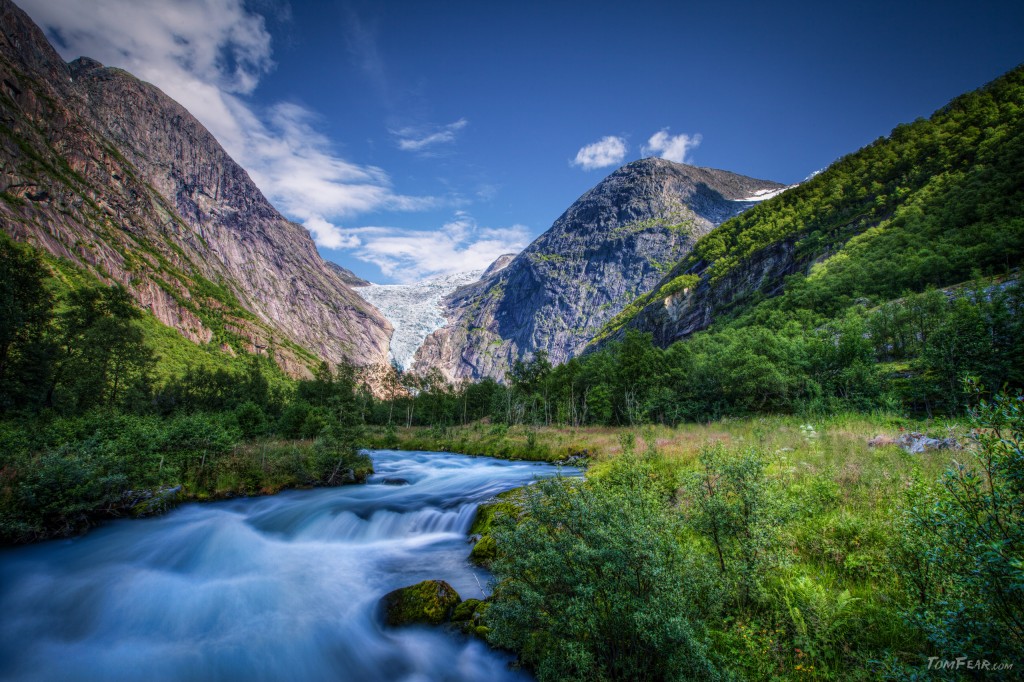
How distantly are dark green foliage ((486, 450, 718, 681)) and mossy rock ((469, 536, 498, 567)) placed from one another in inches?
253

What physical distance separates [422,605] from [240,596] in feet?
19.4

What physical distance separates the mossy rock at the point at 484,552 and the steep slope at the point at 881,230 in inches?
2143

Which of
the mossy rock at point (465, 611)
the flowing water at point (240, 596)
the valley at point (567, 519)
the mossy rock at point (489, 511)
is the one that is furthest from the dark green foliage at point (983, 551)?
the mossy rock at point (489, 511)

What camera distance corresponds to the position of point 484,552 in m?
13.1

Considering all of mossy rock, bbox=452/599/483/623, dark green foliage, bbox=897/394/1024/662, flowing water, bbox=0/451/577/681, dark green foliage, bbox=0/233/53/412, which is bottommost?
flowing water, bbox=0/451/577/681

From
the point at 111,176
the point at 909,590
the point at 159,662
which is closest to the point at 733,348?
the point at 909,590

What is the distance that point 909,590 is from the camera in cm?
534

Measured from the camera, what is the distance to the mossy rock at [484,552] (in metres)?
12.7

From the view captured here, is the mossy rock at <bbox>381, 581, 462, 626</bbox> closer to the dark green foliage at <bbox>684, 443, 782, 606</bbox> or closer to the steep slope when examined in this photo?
the dark green foliage at <bbox>684, 443, 782, 606</bbox>

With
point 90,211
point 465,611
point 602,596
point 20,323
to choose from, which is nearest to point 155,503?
point 20,323

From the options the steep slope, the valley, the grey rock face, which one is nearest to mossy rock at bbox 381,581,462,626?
the valley

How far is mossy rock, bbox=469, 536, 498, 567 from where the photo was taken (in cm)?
1272

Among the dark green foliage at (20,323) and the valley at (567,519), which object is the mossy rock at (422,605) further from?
the dark green foliage at (20,323)

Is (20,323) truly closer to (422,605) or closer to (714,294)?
(422,605)
